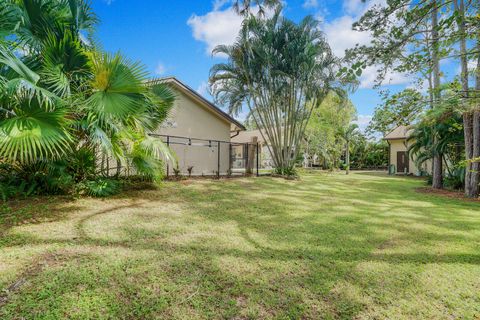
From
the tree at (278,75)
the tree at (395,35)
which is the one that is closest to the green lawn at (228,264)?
the tree at (395,35)

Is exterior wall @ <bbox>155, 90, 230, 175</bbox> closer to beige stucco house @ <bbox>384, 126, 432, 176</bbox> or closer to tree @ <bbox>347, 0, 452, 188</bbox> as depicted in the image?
tree @ <bbox>347, 0, 452, 188</bbox>

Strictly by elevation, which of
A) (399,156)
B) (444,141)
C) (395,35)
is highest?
(395,35)

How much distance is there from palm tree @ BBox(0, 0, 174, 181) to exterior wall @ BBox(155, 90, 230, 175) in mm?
6205

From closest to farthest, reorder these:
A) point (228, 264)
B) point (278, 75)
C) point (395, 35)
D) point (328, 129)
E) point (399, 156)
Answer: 1. point (395, 35)
2. point (228, 264)
3. point (278, 75)
4. point (399, 156)
5. point (328, 129)

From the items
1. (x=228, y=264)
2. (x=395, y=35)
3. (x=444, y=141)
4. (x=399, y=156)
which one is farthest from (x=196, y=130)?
(x=399, y=156)

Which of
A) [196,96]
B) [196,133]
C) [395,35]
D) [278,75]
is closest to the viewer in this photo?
[395,35]

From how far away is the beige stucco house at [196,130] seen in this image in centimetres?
1252

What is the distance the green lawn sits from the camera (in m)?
2.34

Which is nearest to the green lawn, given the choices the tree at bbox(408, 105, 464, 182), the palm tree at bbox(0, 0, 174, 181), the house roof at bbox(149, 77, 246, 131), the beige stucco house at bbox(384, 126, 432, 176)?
the palm tree at bbox(0, 0, 174, 181)

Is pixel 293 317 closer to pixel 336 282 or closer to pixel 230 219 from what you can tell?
pixel 336 282

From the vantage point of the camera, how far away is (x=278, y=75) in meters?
13.3

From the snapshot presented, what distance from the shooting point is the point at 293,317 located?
7.41ft

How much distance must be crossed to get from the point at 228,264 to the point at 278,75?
1201cm

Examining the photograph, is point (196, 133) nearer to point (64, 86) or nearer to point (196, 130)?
point (196, 130)
